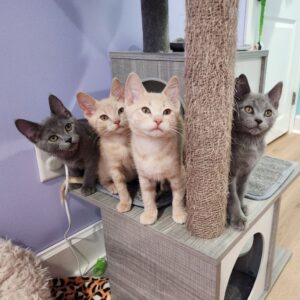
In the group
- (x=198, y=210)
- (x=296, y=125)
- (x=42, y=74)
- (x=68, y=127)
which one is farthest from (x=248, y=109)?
(x=296, y=125)

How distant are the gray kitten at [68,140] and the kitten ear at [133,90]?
23 centimetres

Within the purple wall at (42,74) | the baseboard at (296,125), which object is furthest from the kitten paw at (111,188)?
the baseboard at (296,125)

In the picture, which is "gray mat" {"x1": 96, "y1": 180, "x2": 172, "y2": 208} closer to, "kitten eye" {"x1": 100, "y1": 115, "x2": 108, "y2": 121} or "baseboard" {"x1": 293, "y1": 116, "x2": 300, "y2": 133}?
"kitten eye" {"x1": 100, "y1": 115, "x2": 108, "y2": 121}

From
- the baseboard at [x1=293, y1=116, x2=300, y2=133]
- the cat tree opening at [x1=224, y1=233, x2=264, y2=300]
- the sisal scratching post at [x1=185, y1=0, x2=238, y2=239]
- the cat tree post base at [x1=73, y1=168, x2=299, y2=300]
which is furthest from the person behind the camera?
the baseboard at [x1=293, y1=116, x2=300, y2=133]

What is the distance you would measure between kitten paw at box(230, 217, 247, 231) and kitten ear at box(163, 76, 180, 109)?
0.31 m

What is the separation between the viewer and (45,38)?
892 mm

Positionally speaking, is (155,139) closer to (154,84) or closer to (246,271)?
(154,84)

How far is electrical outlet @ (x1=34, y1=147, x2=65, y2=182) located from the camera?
93 centimetres

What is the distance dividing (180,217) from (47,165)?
1.64 ft

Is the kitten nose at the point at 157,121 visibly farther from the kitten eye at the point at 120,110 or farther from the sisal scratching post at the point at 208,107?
the kitten eye at the point at 120,110

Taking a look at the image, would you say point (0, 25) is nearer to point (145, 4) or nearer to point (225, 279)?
point (145, 4)

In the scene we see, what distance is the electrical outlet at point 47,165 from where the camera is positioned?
3.06 ft

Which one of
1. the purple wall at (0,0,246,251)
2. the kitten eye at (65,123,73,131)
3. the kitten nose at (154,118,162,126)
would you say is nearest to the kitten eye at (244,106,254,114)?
the kitten nose at (154,118,162,126)

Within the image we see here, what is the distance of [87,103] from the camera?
0.76m
